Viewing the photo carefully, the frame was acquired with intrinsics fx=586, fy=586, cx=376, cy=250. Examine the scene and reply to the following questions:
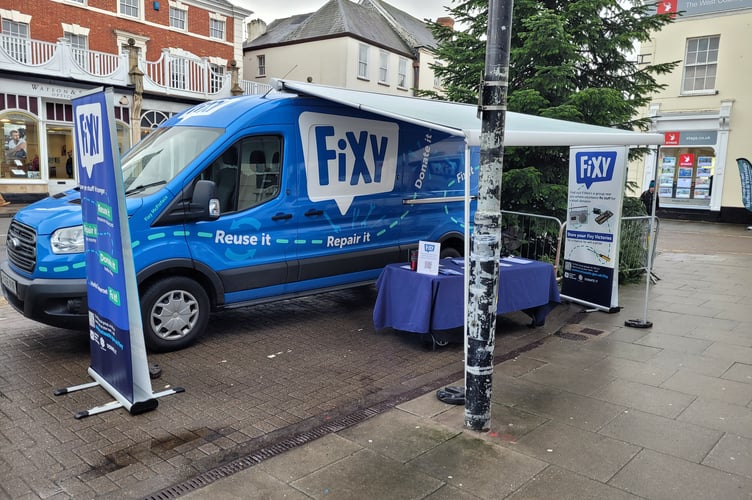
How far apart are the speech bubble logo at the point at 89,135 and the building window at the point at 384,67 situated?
32674 mm

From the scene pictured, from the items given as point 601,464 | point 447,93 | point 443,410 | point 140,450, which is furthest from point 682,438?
point 447,93

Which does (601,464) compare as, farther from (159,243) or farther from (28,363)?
(28,363)

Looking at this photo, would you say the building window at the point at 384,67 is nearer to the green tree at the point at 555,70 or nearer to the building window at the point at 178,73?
the building window at the point at 178,73

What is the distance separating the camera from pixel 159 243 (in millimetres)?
5559

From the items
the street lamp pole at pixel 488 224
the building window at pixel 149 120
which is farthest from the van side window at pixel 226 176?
the building window at pixel 149 120

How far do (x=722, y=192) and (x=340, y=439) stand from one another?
2311cm

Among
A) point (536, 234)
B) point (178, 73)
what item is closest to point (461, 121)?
point (536, 234)

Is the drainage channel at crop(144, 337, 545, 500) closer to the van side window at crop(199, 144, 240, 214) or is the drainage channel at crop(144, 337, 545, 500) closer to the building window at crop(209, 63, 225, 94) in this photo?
the van side window at crop(199, 144, 240, 214)

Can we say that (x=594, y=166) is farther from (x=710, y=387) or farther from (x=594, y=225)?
(x=710, y=387)

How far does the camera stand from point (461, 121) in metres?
5.50

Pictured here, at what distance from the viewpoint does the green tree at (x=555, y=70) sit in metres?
9.88

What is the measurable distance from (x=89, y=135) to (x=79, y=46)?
2434 cm

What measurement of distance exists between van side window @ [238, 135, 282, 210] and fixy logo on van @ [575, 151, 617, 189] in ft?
13.3

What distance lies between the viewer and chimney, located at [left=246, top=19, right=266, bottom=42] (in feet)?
126
